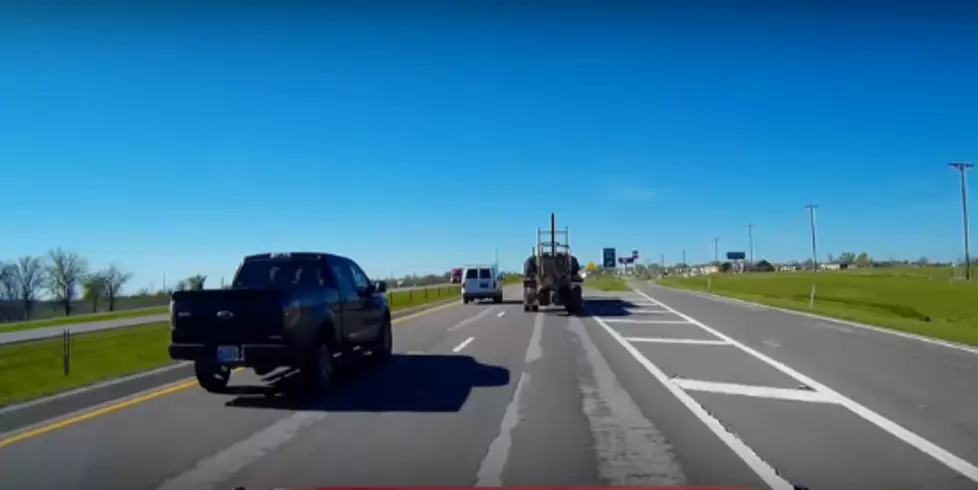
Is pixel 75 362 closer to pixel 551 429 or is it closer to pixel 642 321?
pixel 551 429

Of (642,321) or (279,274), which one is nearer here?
(279,274)

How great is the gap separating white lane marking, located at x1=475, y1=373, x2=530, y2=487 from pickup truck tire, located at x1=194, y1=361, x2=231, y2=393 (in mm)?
4425

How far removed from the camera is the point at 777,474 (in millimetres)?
6512

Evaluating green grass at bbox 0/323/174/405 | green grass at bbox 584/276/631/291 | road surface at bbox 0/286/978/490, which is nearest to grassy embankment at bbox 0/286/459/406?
green grass at bbox 0/323/174/405

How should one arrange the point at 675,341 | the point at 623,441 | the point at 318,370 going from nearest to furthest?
the point at 623,441, the point at 318,370, the point at 675,341

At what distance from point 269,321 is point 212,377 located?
6.74ft

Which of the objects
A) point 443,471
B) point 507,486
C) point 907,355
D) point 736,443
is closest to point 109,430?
point 443,471

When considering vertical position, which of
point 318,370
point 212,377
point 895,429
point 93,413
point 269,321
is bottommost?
point 895,429

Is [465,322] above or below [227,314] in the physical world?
below

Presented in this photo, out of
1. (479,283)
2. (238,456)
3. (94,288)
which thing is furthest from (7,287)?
(238,456)

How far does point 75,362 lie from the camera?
14.9m

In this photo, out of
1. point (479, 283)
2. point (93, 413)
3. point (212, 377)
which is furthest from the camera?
point (479, 283)

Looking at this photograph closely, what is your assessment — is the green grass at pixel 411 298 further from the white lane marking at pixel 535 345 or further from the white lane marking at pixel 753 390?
the white lane marking at pixel 753 390

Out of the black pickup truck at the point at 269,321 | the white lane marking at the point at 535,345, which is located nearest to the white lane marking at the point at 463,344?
the white lane marking at the point at 535,345
